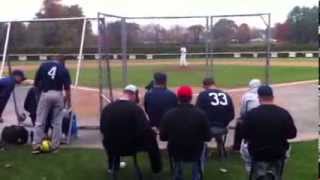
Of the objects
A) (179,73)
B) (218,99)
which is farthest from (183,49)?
(179,73)

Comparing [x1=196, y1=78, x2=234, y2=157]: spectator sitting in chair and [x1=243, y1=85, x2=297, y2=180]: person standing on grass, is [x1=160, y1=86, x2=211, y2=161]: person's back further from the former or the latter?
[x1=196, y1=78, x2=234, y2=157]: spectator sitting in chair

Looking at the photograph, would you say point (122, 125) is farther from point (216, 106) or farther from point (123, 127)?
point (216, 106)

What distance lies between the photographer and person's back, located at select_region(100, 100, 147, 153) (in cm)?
883

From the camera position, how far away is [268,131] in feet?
25.7

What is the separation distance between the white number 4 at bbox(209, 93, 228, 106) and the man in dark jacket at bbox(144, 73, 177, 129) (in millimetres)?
606

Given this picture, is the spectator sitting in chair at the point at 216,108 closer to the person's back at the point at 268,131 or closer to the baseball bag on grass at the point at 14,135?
the person's back at the point at 268,131

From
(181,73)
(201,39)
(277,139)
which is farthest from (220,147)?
(181,73)

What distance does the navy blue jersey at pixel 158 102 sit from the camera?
10.3 metres

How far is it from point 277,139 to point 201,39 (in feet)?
29.3

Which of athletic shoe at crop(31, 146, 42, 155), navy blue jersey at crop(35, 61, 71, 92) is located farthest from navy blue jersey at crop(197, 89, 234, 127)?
athletic shoe at crop(31, 146, 42, 155)

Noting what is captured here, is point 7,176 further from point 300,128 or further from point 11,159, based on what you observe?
point 300,128

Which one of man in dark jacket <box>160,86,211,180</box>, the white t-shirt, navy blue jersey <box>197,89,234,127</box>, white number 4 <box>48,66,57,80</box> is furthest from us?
the white t-shirt

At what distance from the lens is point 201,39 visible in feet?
54.5

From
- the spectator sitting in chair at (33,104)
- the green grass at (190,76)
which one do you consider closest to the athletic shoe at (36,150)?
the spectator sitting in chair at (33,104)
